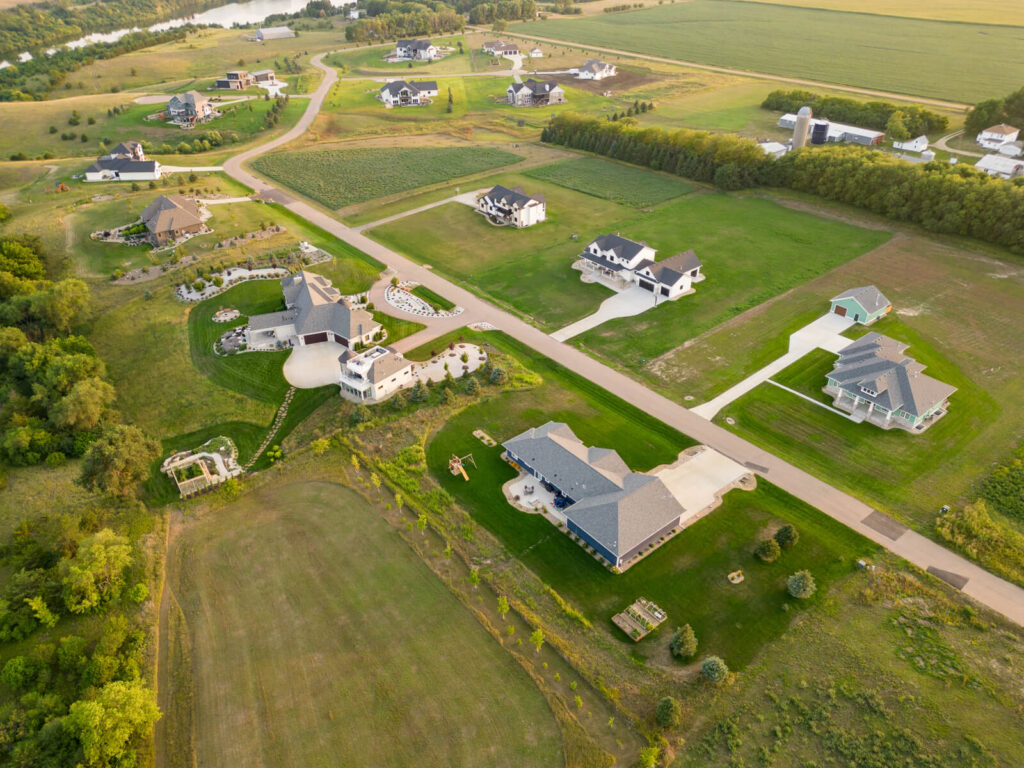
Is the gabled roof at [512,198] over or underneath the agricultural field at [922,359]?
over

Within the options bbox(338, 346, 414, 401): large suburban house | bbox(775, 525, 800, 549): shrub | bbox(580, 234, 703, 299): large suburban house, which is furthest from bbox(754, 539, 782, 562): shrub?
bbox(580, 234, 703, 299): large suburban house

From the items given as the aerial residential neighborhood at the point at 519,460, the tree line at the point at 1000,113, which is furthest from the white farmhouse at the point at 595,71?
the tree line at the point at 1000,113

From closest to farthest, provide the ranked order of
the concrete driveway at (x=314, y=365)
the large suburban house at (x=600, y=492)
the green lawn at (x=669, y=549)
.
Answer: the green lawn at (x=669, y=549) < the large suburban house at (x=600, y=492) < the concrete driveway at (x=314, y=365)

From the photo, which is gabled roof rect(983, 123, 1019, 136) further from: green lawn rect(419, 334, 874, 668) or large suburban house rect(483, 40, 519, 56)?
large suburban house rect(483, 40, 519, 56)

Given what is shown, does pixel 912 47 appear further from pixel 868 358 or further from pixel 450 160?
pixel 868 358

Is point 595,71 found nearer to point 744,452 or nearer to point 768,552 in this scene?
point 744,452

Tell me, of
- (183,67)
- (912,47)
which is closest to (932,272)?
(912,47)

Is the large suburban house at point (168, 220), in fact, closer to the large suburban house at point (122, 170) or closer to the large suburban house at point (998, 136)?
the large suburban house at point (122, 170)
